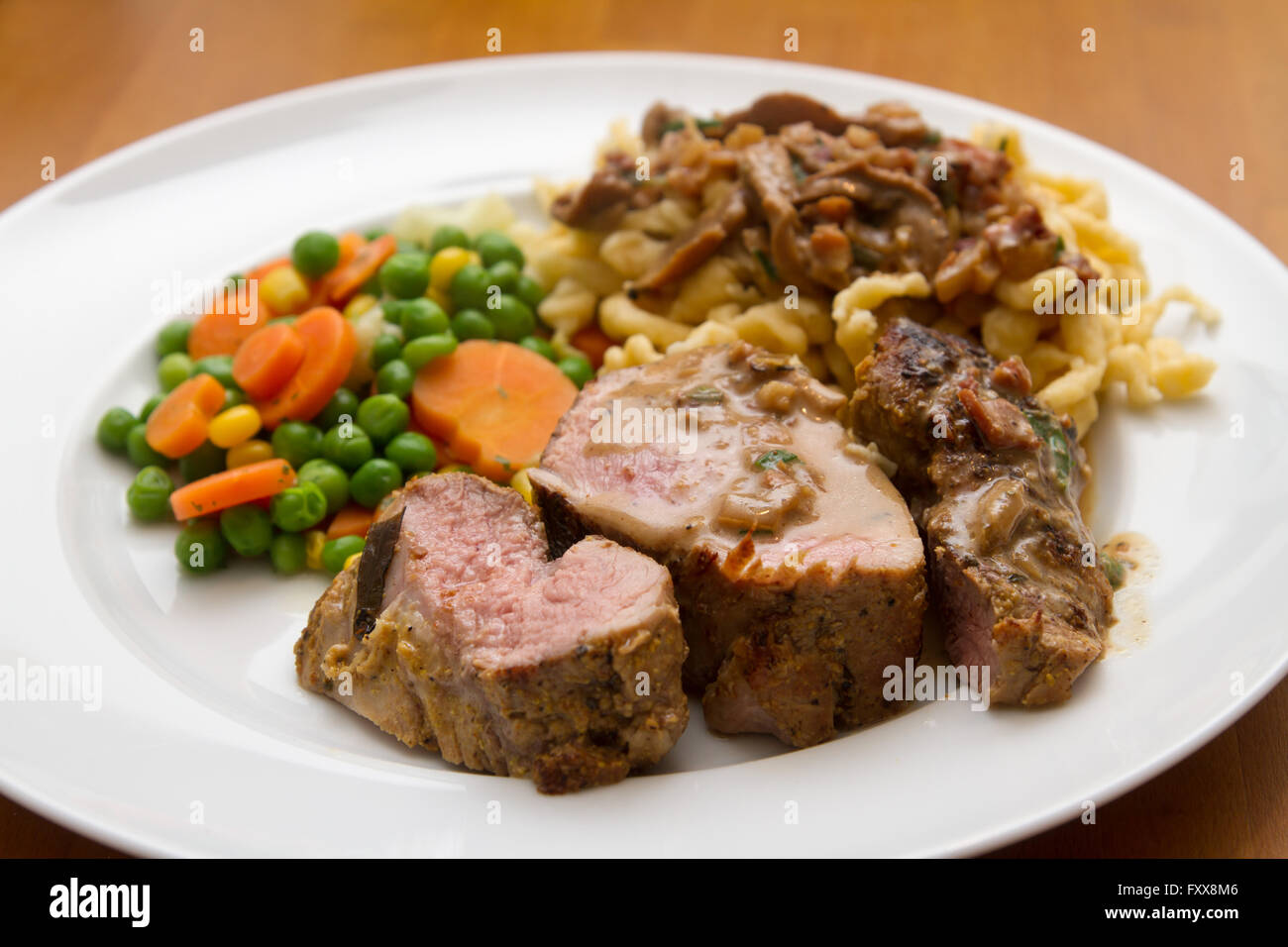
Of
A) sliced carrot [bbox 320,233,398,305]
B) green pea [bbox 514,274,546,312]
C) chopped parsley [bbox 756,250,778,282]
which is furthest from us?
green pea [bbox 514,274,546,312]

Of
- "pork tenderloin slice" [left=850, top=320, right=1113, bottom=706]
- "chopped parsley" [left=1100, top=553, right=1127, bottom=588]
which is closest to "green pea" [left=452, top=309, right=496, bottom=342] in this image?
"pork tenderloin slice" [left=850, top=320, right=1113, bottom=706]

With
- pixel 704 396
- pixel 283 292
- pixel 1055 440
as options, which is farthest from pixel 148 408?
pixel 1055 440

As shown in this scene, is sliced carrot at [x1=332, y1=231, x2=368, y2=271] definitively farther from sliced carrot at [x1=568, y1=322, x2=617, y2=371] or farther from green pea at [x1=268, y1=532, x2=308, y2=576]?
green pea at [x1=268, y1=532, x2=308, y2=576]

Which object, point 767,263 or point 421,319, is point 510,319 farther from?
point 767,263

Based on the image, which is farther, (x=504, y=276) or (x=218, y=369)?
(x=504, y=276)

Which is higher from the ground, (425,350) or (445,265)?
(445,265)

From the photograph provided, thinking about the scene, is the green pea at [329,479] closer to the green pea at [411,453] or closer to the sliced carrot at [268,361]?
the green pea at [411,453]

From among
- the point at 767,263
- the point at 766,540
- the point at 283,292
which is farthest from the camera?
the point at 283,292
